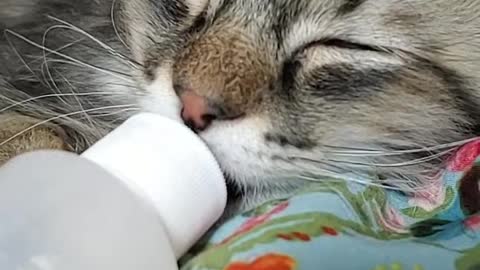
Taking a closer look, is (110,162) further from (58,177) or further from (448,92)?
(448,92)

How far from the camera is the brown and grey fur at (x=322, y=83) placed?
2.84ft

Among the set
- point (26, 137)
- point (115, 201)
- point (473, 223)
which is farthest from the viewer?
point (26, 137)

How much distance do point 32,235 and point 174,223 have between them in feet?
0.36

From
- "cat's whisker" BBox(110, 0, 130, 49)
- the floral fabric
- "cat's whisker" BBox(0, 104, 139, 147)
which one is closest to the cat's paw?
"cat's whisker" BBox(0, 104, 139, 147)

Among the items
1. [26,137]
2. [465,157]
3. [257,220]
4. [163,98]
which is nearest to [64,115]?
[26,137]

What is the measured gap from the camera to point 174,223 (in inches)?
31.0

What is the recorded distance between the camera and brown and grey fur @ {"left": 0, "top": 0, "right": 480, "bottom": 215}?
865 millimetres

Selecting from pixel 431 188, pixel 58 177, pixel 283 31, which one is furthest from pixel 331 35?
pixel 58 177

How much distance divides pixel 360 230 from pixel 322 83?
13 centimetres

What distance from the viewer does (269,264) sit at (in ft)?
2.51

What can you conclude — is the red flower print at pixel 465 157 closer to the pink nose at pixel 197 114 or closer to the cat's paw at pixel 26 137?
the pink nose at pixel 197 114

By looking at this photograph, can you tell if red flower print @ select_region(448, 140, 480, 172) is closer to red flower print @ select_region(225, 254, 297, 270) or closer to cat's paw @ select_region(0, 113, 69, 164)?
red flower print @ select_region(225, 254, 297, 270)

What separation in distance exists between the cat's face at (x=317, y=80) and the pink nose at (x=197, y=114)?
1cm

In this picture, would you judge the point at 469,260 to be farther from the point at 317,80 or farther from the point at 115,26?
the point at 115,26
